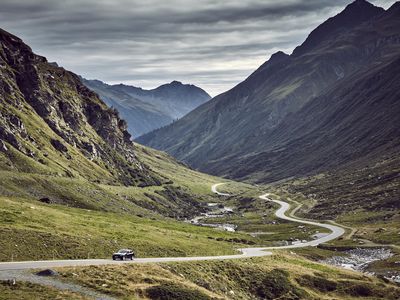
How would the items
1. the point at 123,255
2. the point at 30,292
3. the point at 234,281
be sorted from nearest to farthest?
the point at 30,292, the point at 123,255, the point at 234,281

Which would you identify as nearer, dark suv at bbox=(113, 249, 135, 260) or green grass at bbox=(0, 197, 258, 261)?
green grass at bbox=(0, 197, 258, 261)

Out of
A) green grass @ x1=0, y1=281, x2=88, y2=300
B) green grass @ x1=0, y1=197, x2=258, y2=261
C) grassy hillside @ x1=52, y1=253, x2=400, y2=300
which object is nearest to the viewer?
green grass @ x1=0, y1=281, x2=88, y2=300

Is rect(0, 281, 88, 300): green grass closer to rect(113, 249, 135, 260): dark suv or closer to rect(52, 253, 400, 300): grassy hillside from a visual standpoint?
rect(52, 253, 400, 300): grassy hillside

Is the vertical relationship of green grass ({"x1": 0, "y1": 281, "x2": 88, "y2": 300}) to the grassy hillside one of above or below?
above

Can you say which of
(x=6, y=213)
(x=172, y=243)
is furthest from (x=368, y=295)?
(x=6, y=213)

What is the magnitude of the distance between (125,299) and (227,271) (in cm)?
3189

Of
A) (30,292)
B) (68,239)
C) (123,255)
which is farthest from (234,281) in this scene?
(30,292)

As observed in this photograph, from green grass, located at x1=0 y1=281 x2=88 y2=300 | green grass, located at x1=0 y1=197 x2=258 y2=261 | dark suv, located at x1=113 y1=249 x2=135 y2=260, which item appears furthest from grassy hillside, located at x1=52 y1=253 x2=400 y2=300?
green grass, located at x1=0 y1=197 x2=258 y2=261

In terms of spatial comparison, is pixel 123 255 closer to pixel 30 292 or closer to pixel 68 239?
pixel 68 239

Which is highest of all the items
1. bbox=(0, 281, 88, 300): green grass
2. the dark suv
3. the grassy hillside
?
bbox=(0, 281, 88, 300): green grass

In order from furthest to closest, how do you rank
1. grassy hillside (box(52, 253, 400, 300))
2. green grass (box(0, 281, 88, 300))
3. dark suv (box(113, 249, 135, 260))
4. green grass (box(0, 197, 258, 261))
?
dark suv (box(113, 249, 135, 260))
green grass (box(0, 197, 258, 261))
grassy hillside (box(52, 253, 400, 300))
green grass (box(0, 281, 88, 300))

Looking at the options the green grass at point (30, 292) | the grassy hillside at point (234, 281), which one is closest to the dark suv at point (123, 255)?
the grassy hillside at point (234, 281)

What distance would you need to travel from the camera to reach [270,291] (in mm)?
88062

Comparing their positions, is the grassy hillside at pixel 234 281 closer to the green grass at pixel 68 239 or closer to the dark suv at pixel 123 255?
the dark suv at pixel 123 255
